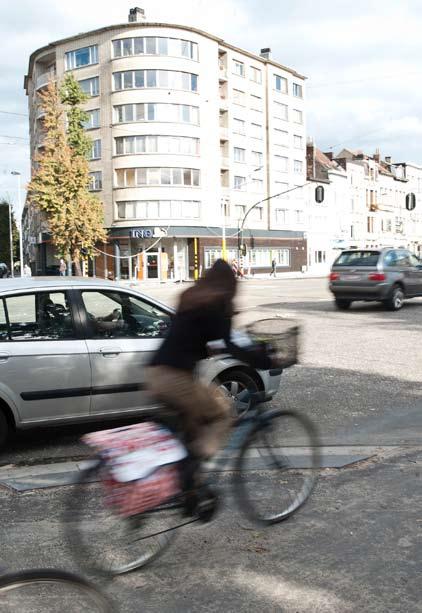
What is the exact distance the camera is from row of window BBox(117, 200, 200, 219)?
52625 millimetres

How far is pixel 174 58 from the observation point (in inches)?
2100

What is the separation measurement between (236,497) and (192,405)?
938mm

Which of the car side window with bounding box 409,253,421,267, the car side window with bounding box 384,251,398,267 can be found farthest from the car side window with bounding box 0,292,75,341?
the car side window with bounding box 409,253,421,267

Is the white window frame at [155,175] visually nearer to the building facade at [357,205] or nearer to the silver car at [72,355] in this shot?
the building facade at [357,205]

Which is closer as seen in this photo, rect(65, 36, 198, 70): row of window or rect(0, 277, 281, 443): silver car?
rect(0, 277, 281, 443): silver car

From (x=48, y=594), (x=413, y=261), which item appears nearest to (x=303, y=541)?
(x=48, y=594)

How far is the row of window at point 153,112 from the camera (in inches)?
2078

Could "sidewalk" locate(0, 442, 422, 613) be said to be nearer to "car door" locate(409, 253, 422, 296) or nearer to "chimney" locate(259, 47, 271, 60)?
"car door" locate(409, 253, 422, 296)

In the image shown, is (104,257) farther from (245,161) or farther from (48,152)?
(245,161)

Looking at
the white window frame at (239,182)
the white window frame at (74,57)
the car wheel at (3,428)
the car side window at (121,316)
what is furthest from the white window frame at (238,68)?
the car wheel at (3,428)

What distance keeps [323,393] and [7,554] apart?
5.16 metres

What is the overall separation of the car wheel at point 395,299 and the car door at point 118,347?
1294 cm

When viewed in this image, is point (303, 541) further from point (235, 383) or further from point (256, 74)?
point (256, 74)

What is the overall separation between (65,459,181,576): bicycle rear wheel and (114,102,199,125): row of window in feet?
171
